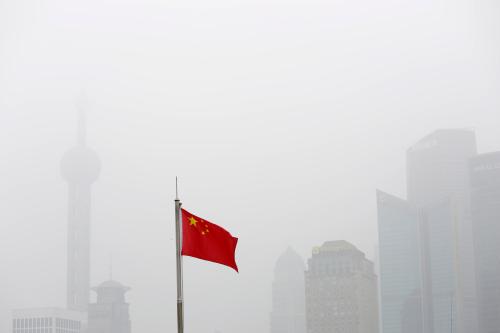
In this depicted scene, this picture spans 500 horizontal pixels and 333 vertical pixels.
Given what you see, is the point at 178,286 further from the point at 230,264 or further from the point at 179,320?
the point at 230,264

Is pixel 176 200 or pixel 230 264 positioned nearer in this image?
pixel 176 200

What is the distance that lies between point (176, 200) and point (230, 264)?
4.22m

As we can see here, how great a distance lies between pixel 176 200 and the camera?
35.8m

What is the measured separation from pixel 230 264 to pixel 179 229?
3.45 m

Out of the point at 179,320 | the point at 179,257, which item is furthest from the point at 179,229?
the point at 179,320

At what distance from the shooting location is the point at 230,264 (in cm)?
3850

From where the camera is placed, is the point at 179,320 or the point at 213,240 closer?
the point at 179,320

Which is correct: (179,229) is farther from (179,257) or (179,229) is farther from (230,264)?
(230,264)

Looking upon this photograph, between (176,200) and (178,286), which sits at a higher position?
(176,200)

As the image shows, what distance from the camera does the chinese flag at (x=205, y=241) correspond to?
1473 inches

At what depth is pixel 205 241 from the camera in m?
38.0

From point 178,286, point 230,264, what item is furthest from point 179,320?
point 230,264

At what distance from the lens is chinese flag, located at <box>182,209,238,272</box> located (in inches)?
1473

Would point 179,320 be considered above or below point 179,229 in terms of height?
below
